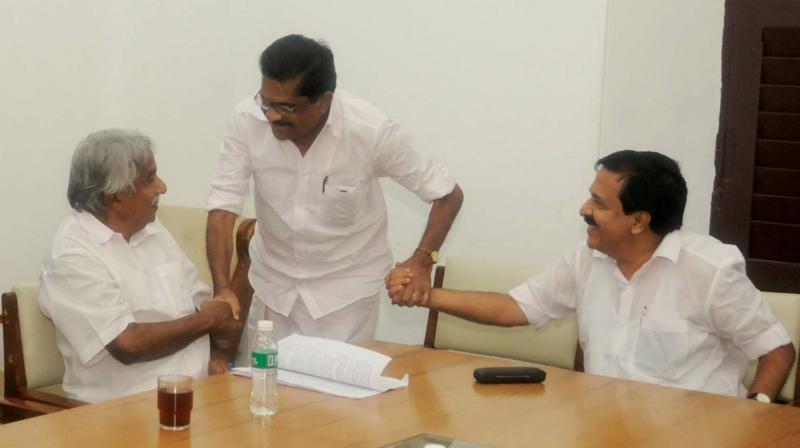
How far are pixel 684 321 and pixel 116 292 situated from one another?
1579 mm

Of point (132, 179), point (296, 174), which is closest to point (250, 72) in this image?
point (296, 174)

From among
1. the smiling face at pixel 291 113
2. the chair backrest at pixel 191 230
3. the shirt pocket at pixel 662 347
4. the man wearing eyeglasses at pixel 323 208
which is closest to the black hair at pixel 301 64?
the smiling face at pixel 291 113

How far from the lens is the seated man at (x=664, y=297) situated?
9.73 feet

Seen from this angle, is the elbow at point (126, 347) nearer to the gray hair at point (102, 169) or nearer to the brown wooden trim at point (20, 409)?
the brown wooden trim at point (20, 409)

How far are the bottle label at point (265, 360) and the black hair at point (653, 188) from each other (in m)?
1.12

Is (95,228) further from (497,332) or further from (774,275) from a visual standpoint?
(774,275)

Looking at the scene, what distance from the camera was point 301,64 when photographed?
324 centimetres

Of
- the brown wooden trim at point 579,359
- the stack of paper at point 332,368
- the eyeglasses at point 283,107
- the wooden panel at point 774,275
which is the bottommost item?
the brown wooden trim at point 579,359

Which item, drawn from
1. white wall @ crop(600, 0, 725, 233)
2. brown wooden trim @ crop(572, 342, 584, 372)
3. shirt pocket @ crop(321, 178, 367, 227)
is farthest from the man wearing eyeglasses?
white wall @ crop(600, 0, 725, 233)

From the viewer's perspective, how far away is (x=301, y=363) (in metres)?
2.79

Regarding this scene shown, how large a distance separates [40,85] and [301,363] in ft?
8.29

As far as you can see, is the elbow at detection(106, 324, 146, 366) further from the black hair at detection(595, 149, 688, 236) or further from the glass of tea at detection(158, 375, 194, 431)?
the black hair at detection(595, 149, 688, 236)

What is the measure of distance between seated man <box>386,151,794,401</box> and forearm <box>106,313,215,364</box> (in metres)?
0.59

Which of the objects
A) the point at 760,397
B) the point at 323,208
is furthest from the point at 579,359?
the point at 323,208
